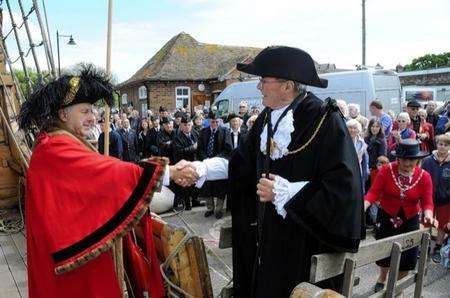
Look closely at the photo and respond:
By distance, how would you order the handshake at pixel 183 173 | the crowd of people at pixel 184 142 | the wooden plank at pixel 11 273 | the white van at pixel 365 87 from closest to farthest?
the handshake at pixel 183 173, the wooden plank at pixel 11 273, the crowd of people at pixel 184 142, the white van at pixel 365 87

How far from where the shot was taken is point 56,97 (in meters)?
2.56

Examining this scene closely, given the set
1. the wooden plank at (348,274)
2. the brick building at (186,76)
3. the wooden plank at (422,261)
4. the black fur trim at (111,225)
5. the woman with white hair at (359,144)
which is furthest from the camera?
the brick building at (186,76)

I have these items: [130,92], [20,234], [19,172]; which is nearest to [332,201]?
[20,234]

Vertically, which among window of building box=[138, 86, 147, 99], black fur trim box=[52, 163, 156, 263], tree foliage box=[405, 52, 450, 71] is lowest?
black fur trim box=[52, 163, 156, 263]

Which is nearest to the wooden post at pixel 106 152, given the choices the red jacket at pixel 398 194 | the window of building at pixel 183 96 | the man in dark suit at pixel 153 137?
the red jacket at pixel 398 194

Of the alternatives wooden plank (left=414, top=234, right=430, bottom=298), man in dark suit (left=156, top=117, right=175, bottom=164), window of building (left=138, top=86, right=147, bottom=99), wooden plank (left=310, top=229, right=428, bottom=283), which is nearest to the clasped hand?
wooden plank (left=310, top=229, right=428, bottom=283)

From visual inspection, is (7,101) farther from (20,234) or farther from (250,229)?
(250,229)

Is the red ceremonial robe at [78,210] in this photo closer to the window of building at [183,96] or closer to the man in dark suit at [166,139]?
the man in dark suit at [166,139]

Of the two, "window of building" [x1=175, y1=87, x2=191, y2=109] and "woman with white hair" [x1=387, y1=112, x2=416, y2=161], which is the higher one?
"window of building" [x1=175, y1=87, x2=191, y2=109]

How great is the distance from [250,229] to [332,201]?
28.2 inches

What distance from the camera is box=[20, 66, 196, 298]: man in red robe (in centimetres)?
234

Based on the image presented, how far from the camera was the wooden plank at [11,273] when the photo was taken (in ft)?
13.9

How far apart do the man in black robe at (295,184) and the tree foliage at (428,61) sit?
49.3m

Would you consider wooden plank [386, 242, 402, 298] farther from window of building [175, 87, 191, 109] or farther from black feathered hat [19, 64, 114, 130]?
window of building [175, 87, 191, 109]
